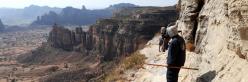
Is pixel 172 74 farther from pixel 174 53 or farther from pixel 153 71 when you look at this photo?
pixel 153 71

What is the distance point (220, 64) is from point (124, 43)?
68.9 metres

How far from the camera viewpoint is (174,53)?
9.13 meters

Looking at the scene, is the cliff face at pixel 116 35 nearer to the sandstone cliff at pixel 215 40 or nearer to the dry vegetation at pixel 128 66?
the dry vegetation at pixel 128 66

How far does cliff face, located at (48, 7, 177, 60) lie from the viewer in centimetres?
7381

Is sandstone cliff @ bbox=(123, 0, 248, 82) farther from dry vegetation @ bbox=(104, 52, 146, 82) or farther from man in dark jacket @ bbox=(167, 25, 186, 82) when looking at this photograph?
dry vegetation @ bbox=(104, 52, 146, 82)

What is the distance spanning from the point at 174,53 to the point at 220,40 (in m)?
0.98

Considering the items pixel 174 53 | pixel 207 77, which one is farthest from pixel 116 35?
pixel 207 77

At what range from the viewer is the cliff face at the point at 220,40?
7797 millimetres

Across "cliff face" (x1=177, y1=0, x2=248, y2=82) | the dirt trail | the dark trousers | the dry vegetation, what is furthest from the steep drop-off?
the dark trousers

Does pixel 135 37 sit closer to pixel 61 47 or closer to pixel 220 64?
pixel 61 47

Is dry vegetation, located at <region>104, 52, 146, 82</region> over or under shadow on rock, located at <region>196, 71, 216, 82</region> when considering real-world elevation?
under

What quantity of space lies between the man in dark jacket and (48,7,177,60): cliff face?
5797cm

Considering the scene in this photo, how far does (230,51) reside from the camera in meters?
8.55

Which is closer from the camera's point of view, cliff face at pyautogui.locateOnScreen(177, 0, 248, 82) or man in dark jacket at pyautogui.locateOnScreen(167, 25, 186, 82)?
cliff face at pyautogui.locateOnScreen(177, 0, 248, 82)
